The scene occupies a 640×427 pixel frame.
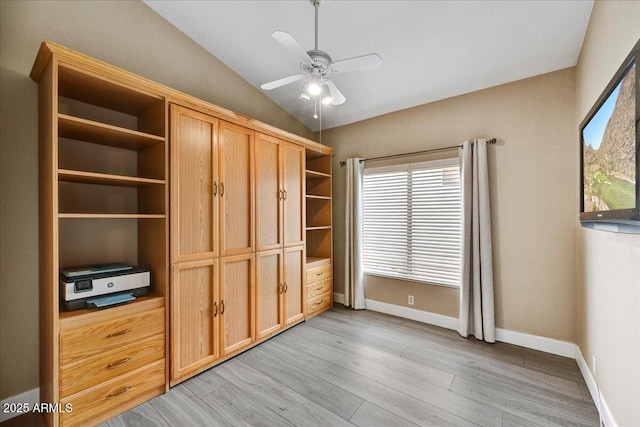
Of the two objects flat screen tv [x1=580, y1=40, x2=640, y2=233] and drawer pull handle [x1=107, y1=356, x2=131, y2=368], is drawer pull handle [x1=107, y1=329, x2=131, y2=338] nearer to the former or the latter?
drawer pull handle [x1=107, y1=356, x2=131, y2=368]

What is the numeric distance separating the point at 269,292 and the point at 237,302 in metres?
0.42

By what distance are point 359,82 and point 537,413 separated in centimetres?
332

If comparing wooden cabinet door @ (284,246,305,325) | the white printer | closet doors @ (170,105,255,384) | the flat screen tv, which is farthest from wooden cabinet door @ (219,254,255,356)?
the flat screen tv

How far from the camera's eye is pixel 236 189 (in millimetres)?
2574

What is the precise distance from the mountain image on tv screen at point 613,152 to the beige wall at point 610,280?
0.68 feet

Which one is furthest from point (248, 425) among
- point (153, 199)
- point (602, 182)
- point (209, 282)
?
point (602, 182)

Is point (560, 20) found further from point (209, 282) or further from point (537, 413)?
point (209, 282)

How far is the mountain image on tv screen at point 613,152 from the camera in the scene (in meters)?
1.19

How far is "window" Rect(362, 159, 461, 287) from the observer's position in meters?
3.11

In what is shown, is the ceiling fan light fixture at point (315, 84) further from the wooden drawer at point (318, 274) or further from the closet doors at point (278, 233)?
the wooden drawer at point (318, 274)

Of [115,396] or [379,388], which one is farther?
[379,388]

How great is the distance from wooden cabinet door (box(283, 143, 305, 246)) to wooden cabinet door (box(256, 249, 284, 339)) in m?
0.29

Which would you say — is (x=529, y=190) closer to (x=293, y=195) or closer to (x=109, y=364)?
(x=293, y=195)

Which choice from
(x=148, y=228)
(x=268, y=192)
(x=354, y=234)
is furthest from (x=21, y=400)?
(x=354, y=234)
